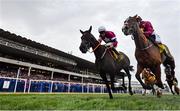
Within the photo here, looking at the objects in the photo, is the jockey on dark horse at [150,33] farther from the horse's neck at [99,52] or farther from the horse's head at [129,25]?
the horse's neck at [99,52]

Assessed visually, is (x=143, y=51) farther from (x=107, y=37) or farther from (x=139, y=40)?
(x=107, y=37)

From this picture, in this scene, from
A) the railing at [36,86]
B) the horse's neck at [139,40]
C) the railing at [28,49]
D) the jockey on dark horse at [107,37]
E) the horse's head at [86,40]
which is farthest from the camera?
the railing at [28,49]

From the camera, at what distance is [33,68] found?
3241cm

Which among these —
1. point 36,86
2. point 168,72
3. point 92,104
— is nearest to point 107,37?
point 168,72

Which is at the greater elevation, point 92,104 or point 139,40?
point 139,40

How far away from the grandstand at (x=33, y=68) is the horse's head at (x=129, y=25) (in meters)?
8.96

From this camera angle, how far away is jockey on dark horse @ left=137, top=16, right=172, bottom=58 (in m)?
6.64

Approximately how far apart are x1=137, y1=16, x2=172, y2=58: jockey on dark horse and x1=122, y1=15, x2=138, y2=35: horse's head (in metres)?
0.34

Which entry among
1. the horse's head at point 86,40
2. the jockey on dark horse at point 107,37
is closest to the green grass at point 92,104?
the horse's head at point 86,40

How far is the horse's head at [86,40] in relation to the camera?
6.47 meters

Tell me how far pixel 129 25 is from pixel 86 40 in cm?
137

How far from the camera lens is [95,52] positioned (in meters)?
6.80

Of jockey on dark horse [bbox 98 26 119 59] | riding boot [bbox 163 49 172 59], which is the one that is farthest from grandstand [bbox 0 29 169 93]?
riding boot [bbox 163 49 172 59]

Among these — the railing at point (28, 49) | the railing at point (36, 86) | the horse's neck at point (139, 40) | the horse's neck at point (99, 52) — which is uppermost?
the railing at point (28, 49)
